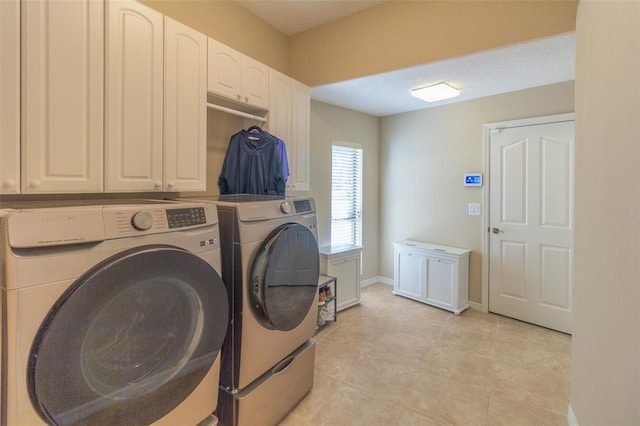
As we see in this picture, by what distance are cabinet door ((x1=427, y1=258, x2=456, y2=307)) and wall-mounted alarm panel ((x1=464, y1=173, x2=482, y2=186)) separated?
3.10ft

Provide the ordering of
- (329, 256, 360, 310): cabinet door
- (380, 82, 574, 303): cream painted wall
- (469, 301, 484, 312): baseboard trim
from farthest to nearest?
(469, 301, 484, 312): baseboard trim < (329, 256, 360, 310): cabinet door < (380, 82, 574, 303): cream painted wall

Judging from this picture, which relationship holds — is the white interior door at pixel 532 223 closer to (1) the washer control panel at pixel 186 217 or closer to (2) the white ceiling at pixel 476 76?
(2) the white ceiling at pixel 476 76

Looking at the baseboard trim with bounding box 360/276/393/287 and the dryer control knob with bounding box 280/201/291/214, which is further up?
the dryer control knob with bounding box 280/201/291/214

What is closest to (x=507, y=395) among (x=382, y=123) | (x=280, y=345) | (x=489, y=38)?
(x=280, y=345)

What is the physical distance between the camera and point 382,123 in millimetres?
4336

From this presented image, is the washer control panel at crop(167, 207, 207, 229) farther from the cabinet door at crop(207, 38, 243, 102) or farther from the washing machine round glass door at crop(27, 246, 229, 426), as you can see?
the cabinet door at crop(207, 38, 243, 102)

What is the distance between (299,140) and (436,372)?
2156mm

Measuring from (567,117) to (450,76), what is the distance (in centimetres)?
123

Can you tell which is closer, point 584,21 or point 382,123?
point 584,21

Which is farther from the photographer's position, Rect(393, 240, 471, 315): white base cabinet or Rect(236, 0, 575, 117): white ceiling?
Rect(393, 240, 471, 315): white base cabinet

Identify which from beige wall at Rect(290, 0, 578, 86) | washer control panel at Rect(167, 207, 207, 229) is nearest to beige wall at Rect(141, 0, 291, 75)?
beige wall at Rect(290, 0, 578, 86)

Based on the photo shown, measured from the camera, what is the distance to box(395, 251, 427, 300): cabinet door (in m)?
3.62

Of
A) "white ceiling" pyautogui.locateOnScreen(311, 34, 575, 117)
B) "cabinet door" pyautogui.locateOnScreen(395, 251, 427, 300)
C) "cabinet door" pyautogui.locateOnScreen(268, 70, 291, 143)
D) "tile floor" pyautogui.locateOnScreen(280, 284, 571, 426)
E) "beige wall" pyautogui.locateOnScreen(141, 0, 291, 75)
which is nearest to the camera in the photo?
"tile floor" pyautogui.locateOnScreen(280, 284, 571, 426)

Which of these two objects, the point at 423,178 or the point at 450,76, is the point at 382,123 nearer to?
the point at 423,178
